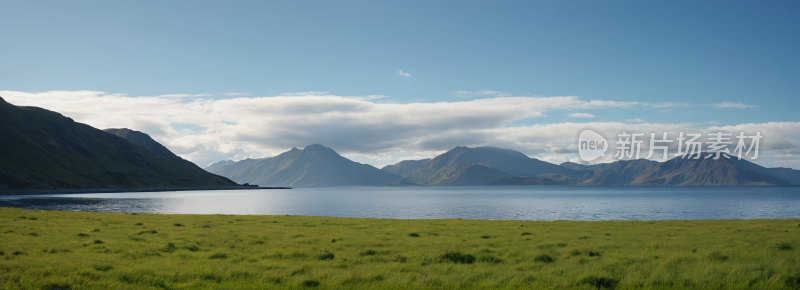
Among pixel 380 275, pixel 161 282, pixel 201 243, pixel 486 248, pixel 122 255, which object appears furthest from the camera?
pixel 201 243

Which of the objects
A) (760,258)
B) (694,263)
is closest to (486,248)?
(694,263)

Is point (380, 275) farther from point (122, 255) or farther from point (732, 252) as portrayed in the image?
point (732, 252)

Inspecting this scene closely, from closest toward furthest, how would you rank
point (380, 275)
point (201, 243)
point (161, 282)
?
point (161, 282)
point (380, 275)
point (201, 243)

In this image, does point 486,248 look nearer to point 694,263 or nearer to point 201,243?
point 694,263

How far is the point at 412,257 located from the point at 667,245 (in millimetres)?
16092

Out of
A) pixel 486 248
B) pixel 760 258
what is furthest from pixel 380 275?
pixel 760 258

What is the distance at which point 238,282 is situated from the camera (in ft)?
48.8

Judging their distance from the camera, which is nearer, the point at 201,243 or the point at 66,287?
the point at 66,287

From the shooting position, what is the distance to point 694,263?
720 inches

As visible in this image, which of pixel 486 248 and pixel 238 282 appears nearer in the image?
pixel 238 282

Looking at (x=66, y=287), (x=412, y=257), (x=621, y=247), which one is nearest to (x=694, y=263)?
(x=621, y=247)

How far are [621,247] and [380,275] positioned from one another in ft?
53.1

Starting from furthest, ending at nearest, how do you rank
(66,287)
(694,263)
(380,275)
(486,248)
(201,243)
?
(201,243), (486,248), (694,263), (380,275), (66,287)

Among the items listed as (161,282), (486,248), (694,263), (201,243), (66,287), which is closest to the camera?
(66,287)
